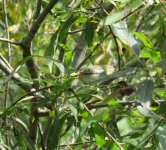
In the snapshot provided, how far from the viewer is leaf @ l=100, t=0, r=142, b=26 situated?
0.98 m

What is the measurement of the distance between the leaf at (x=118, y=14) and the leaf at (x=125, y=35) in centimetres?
3

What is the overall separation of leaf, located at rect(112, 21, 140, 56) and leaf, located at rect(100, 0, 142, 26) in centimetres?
3

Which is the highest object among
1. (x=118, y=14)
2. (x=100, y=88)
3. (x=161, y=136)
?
(x=118, y=14)

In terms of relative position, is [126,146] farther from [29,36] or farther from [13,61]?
[13,61]

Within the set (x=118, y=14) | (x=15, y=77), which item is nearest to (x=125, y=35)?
(x=118, y=14)

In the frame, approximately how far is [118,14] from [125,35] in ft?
0.15

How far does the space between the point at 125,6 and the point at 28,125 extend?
24.1 inches

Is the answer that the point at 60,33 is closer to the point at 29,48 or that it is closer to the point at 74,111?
the point at 29,48

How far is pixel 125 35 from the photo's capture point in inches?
39.6

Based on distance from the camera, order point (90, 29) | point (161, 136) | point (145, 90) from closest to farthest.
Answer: point (145, 90) < point (161, 136) < point (90, 29)

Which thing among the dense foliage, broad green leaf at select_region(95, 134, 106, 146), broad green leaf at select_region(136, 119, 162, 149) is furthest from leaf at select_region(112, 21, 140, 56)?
broad green leaf at select_region(95, 134, 106, 146)

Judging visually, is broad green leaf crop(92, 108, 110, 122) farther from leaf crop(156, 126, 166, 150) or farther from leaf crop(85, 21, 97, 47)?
leaf crop(85, 21, 97, 47)

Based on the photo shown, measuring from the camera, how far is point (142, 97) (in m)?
Result: 0.89

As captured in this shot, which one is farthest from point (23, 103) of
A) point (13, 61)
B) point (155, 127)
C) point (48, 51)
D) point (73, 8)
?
point (13, 61)
